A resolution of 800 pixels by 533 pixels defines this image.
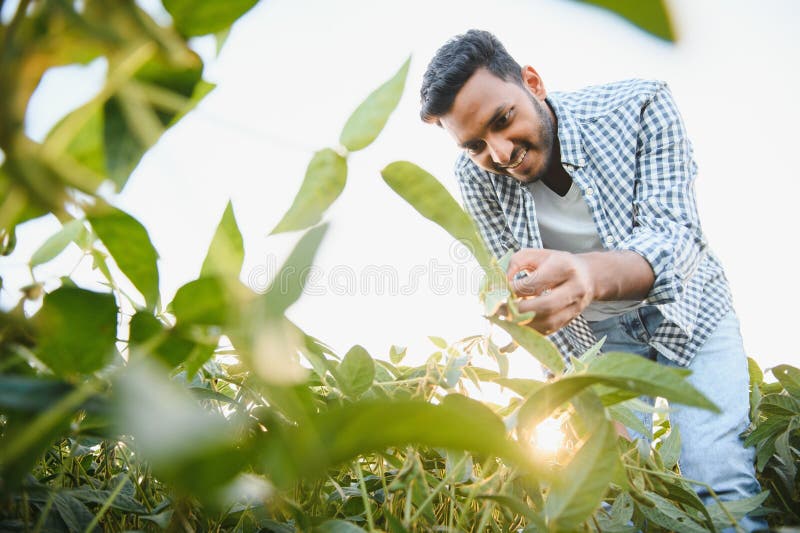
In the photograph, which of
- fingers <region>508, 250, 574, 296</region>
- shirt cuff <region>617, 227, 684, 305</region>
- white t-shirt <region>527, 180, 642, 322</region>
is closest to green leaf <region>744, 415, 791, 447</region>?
fingers <region>508, 250, 574, 296</region>

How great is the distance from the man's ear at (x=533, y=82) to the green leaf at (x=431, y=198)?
148cm

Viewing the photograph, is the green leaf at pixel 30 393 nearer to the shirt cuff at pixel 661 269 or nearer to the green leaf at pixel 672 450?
the green leaf at pixel 672 450

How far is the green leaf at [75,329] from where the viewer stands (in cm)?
17

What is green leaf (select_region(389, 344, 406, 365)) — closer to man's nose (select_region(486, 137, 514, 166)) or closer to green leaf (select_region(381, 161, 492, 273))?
green leaf (select_region(381, 161, 492, 273))

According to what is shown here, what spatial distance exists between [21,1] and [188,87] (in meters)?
0.07

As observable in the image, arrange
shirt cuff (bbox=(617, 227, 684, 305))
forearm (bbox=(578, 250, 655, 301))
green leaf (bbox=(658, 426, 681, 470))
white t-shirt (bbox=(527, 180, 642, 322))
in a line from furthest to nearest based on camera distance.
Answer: white t-shirt (bbox=(527, 180, 642, 322)) → shirt cuff (bbox=(617, 227, 684, 305)) → forearm (bbox=(578, 250, 655, 301)) → green leaf (bbox=(658, 426, 681, 470))

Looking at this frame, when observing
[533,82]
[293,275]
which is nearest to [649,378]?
[293,275]

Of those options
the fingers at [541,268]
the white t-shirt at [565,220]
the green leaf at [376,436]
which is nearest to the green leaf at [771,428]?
the fingers at [541,268]

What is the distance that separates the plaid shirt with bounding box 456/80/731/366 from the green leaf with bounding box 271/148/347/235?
0.84 meters

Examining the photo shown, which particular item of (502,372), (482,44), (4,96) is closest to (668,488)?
(502,372)

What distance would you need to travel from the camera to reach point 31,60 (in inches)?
5.3

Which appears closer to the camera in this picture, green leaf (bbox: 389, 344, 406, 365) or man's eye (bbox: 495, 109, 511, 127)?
green leaf (bbox: 389, 344, 406, 365)

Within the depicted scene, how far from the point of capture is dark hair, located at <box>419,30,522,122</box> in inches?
54.9

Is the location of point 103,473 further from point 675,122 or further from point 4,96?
point 675,122
